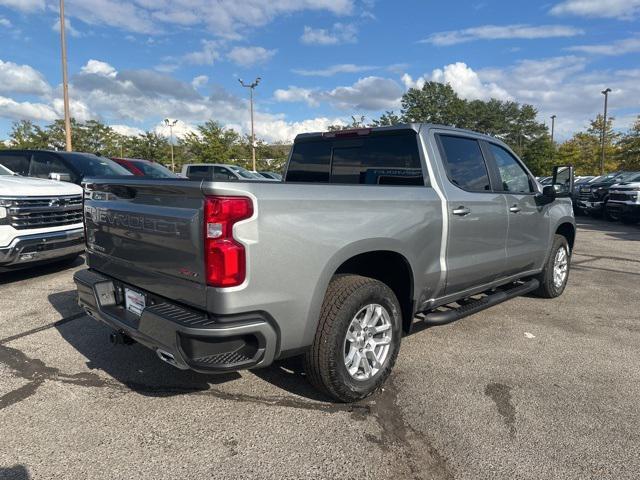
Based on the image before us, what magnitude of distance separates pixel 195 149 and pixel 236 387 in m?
43.6

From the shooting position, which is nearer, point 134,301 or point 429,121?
point 134,301

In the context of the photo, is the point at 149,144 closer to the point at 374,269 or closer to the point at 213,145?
the point at 213,145

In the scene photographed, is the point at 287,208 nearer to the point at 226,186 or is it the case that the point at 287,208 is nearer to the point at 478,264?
the point at 226,186

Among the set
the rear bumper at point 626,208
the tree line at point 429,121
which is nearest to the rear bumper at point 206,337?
the rear bumper at point 626,208

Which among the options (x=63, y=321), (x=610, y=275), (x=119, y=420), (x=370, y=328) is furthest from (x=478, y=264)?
(x=610, y=275)

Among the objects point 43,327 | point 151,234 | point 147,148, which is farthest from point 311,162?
point 147,148

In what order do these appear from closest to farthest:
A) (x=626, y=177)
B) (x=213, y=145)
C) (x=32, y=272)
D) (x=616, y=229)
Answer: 1. (x=32, y=272)
2. (x=616, y=229)
3. (x=626, y=177)
4. (x=213, y=145)

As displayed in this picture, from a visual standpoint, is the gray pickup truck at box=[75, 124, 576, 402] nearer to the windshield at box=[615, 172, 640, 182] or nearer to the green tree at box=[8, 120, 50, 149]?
the windshield at box=[615, 172, 640, 182]

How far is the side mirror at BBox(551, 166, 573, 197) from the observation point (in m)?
5.23

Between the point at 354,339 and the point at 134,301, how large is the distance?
4.82 ft

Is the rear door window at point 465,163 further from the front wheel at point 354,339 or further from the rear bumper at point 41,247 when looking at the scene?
the rear bumper at point 41,247

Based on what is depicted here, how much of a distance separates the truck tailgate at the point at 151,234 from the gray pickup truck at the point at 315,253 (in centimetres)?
1

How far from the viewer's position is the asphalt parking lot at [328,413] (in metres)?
2.48

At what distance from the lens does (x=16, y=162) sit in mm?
8750
